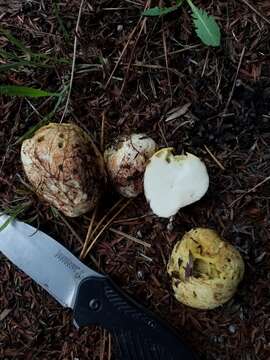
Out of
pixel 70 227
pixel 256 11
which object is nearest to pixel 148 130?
pixel 70 227

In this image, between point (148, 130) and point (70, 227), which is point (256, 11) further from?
point (70, 227)

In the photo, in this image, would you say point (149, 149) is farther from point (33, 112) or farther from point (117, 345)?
point (117, 345)

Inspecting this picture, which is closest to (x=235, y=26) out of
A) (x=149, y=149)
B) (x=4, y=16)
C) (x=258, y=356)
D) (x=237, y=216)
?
(x=149, y=149)

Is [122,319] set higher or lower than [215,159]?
lower

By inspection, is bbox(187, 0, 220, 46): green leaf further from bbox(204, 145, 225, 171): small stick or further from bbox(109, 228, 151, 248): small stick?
bbox(109, 228, 151, 248): small stick

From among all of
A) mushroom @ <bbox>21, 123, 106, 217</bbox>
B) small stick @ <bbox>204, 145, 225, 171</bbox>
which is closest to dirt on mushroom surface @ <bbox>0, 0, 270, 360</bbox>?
small stick @ <bbox>204, 145, 225, 171</bbox>

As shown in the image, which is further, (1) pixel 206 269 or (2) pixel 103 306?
(2) pixel 103 306
